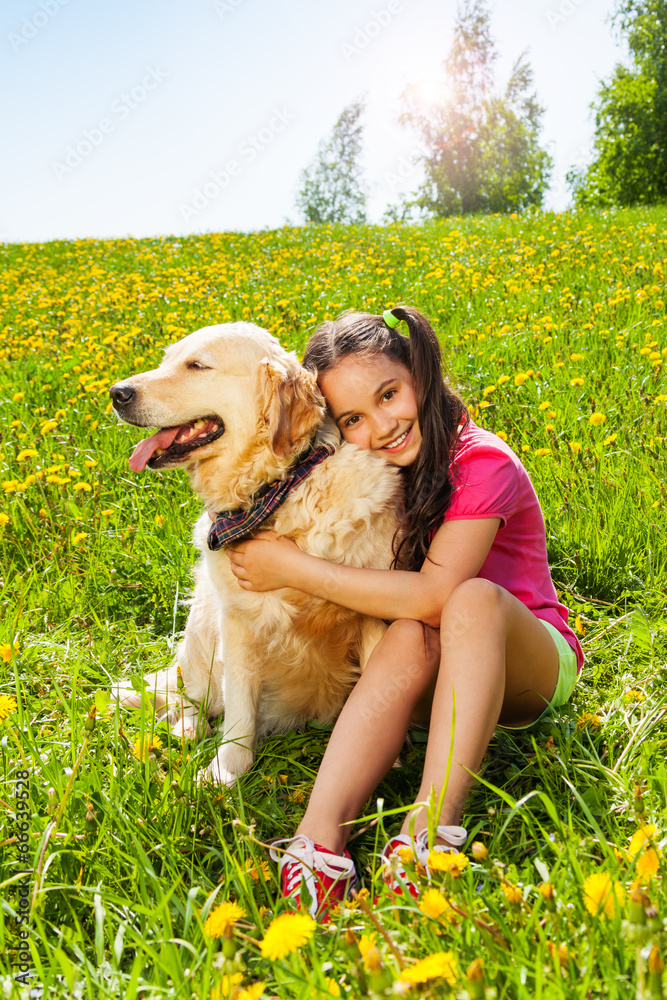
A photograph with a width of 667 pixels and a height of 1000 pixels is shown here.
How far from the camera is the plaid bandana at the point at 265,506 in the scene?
2059mm

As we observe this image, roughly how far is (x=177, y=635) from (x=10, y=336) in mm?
4386

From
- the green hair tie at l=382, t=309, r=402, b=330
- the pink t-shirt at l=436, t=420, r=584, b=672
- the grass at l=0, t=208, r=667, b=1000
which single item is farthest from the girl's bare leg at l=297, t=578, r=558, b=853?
the green hair tie at l=382, t=309, r=402, b=330

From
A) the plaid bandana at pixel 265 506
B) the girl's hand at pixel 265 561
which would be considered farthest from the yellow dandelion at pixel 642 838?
the plaid bandana at pixel 265 506

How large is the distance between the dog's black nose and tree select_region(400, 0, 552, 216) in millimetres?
25261

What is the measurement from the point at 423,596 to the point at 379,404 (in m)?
0.68

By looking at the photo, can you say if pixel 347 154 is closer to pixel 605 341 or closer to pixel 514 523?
pixel 605 341

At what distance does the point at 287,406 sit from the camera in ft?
6.67

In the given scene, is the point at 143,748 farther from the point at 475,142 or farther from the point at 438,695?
the point at 475,142

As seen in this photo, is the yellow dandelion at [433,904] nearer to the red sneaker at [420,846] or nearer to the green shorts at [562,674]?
the red sneaker at [420,846]

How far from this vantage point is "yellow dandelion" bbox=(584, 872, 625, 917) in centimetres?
102

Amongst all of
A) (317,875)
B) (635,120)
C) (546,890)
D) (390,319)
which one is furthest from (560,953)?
(635,120)

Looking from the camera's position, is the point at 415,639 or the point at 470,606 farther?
the point at 415,639

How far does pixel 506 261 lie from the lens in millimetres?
6543

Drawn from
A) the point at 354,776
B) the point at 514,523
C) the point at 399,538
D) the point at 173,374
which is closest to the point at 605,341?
the point at 514,523
